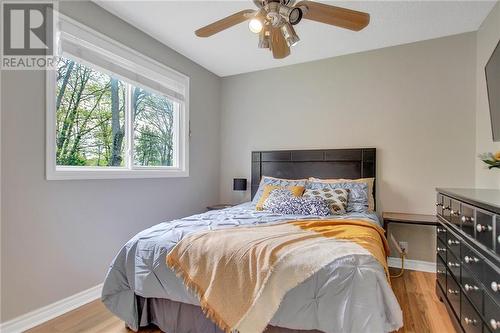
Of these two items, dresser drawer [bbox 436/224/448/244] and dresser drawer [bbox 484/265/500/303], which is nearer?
dresser drawer [bbox 484/265/500/303]

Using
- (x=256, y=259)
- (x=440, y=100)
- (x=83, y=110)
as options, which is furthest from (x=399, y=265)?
(x=83, y=110)

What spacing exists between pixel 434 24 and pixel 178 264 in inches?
128

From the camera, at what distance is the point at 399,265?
10.5 ft

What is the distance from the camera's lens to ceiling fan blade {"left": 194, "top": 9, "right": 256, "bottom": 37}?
1.82m

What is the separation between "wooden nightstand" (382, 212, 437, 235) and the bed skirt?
2103mm

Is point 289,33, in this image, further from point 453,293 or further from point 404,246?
point 404,246

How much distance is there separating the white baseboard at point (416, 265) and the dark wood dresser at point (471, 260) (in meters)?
0.97

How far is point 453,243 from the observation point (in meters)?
1.89

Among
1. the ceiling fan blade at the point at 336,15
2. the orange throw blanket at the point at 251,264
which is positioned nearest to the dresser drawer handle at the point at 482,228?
the orange throw blanket at the point at 251,264

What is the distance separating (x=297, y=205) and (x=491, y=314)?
1614 millimetres

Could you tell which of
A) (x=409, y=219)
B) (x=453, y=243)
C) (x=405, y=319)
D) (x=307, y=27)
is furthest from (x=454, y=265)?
(x=307, y=27)

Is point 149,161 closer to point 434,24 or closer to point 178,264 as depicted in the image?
point 178,264

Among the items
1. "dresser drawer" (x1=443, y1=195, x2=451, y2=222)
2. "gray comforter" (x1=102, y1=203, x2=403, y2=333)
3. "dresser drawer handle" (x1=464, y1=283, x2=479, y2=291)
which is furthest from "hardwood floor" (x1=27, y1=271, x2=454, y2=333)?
"dresser drawer" (x1=443, y1=195, x2=451, y2=222)

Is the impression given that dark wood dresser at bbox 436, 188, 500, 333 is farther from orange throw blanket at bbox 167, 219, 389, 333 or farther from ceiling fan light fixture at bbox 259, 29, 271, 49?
ceiling fan light fixture at bbox 259, 29, 271, 49
